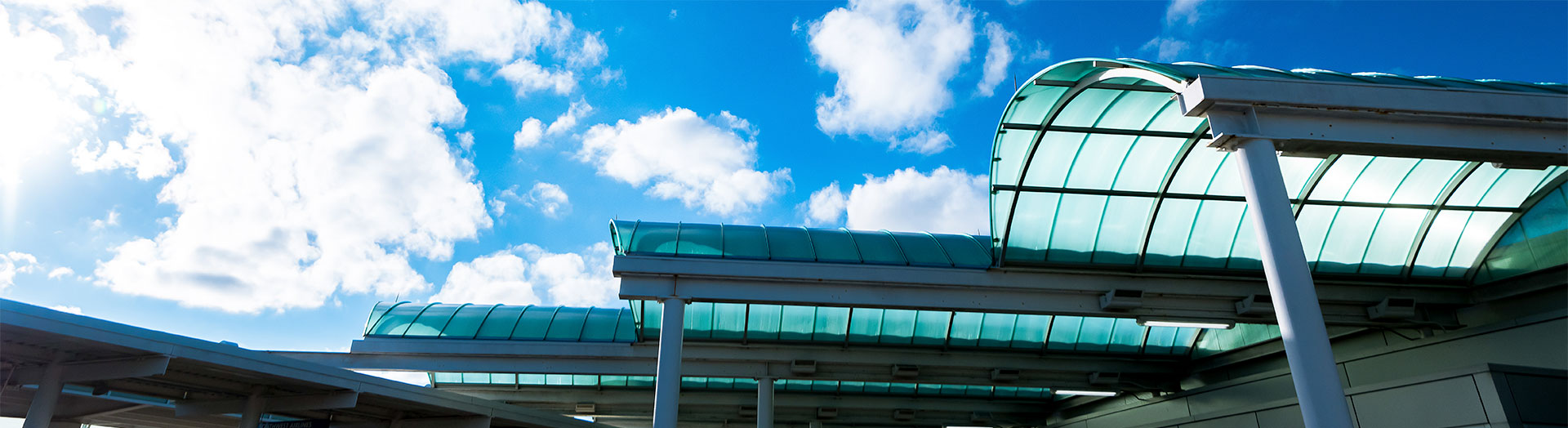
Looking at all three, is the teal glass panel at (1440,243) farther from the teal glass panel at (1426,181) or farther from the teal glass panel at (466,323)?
the teal glass panel at (466,323)

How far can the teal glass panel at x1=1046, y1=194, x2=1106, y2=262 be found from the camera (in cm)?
1831

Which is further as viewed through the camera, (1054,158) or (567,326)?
(567,326)

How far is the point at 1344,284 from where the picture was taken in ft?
69.1

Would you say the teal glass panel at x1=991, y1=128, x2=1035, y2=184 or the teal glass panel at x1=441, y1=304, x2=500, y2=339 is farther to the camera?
the teal glass panel at x1=441, y1=304, x2=500, y2=339

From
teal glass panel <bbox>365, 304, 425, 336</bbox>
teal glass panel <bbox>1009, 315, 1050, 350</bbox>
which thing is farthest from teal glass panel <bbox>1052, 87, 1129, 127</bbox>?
teal glass panel <bbox>365, 304, 425, 336</bbox>

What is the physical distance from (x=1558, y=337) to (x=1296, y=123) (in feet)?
Result: 45.1

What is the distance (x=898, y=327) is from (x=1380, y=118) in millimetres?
14626

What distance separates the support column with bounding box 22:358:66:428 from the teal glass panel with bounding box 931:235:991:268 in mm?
20398

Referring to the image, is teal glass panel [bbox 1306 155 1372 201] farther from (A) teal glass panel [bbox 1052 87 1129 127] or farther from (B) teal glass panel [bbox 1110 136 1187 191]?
(A) teal glass panel [bbox 1052 87 1129 127]

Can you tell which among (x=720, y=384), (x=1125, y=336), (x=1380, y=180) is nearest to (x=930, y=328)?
(x=1125, y=336)

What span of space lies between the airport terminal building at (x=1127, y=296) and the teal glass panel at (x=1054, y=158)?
65 mm

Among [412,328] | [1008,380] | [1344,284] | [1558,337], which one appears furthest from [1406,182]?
[412,328]

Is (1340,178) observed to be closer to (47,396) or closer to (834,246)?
(834,246)

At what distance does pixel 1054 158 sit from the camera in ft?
56.5
